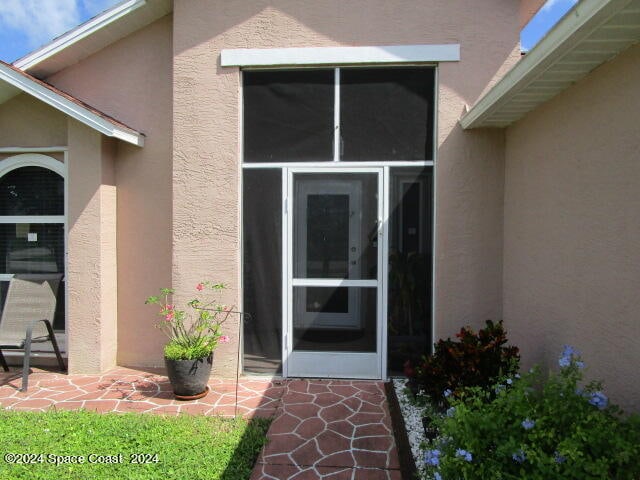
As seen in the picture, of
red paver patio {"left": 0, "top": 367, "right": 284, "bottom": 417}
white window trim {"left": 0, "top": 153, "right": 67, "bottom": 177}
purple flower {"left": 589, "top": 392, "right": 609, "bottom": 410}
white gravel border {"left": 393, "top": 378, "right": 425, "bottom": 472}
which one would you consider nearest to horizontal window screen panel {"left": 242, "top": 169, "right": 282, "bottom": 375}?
red paver patio {"left": 0, "top": 367, "right": 284, "bottom": 417}

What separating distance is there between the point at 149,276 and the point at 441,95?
4.02m

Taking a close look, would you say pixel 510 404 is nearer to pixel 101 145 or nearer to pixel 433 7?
pixel 433 7

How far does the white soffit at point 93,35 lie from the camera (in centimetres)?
487

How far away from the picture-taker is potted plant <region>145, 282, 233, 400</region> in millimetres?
4301

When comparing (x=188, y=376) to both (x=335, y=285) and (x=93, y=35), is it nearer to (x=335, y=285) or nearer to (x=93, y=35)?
(x=335, y=285)

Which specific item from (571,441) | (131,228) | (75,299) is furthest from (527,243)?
(75,299)

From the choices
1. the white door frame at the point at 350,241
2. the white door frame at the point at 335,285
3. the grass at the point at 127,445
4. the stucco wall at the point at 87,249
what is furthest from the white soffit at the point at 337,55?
the grass at the point at 127,445

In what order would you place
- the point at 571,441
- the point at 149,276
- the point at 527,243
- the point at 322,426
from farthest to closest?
the point at 149,276 → the point at 527,243 → the point at 322,426 → the point at 571,441

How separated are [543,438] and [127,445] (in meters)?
2.98

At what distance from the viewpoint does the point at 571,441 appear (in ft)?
6.49

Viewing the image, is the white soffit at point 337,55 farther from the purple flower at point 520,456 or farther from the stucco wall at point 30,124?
the purple flower at point 520,456

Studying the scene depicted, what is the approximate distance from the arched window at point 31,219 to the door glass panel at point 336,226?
3011mm

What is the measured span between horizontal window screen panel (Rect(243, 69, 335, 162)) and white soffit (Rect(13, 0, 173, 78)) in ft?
4.54

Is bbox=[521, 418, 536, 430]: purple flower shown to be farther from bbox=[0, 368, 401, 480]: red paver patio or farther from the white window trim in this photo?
the white window trim
